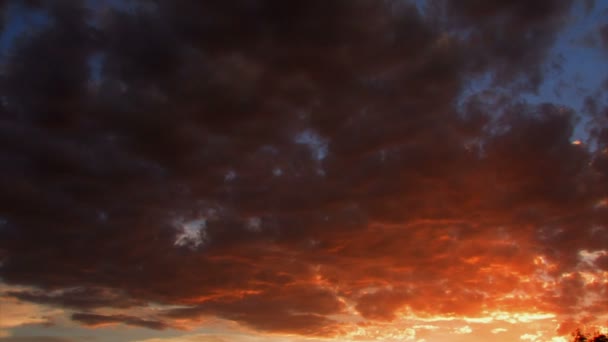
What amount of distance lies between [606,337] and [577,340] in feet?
15.6

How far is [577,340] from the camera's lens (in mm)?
106000

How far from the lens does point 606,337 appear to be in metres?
103
